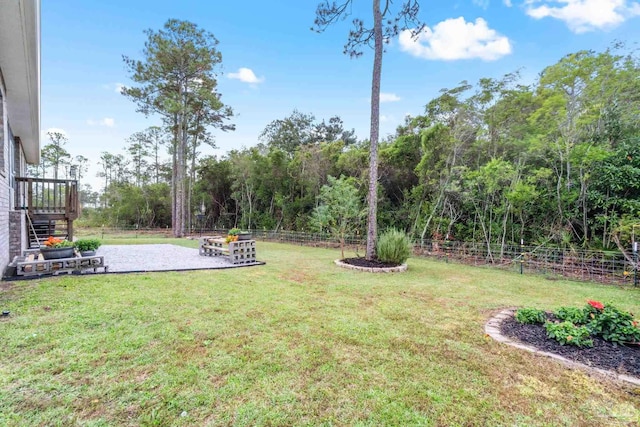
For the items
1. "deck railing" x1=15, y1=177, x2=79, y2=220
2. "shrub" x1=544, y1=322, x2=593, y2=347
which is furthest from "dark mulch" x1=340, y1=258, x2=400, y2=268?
"deck railing" x1=15, y1=177, x2=79, y2=220

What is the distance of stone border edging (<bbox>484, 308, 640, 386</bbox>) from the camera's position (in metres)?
2.19

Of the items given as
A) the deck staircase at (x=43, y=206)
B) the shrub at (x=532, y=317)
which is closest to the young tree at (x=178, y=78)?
the deck staircase at (x=43, y=206)

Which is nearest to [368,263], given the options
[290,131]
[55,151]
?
[290,131]

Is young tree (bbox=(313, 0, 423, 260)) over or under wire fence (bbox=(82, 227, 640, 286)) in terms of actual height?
over

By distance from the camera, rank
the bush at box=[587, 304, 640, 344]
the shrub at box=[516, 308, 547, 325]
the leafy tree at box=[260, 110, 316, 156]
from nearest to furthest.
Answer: the bush at box=[587, 304, 640, 344] < the shrub at box=[516, 308, 547, 325] < the leafy tree at box=[260, 110, 316, 156]

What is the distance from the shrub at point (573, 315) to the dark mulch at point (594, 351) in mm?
252

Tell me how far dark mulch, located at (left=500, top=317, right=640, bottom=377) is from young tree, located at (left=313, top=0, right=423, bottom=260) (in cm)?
458

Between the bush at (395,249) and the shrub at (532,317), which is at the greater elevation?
the bush at (395,249)

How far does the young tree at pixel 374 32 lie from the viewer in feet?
24.5

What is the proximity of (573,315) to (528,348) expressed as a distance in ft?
2.91

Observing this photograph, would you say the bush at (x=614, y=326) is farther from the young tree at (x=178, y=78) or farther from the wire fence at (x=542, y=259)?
the young tree at (x=178, y=78)

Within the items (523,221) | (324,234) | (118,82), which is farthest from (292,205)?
(118,82)

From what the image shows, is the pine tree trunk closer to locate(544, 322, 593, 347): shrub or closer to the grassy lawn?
the grassy lawn

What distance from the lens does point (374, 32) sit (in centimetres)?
753
